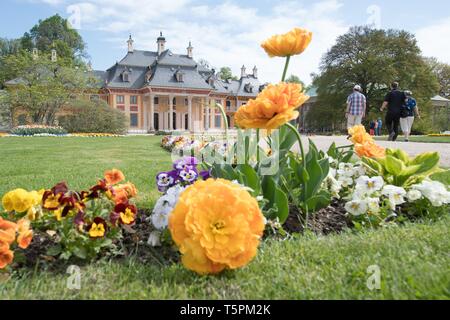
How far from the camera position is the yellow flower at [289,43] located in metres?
1.99

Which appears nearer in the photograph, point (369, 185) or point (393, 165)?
point (369, 185)

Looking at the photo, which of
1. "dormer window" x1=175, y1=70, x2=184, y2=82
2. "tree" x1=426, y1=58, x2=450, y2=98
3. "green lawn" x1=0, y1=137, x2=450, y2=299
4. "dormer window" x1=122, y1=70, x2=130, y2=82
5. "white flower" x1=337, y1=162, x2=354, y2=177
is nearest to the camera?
"green lawn" x1=0, y1=137, x2=450, y2=299

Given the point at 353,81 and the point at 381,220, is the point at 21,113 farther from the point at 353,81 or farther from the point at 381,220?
the point at 381,220

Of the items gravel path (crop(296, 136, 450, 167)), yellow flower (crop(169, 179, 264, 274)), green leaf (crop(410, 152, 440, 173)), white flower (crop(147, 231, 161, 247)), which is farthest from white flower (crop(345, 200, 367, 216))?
gravel path (crop(296, 136, 450, 167))

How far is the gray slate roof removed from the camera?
4338cm

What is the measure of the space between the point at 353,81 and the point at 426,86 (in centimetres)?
705

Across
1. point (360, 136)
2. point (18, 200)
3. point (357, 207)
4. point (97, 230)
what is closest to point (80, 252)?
point (97, 230)

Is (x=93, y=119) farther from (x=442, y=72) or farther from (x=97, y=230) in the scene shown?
(x=442, y=72)

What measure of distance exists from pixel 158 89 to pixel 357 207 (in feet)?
139

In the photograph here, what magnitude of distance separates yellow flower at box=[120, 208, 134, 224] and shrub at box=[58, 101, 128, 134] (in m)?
28.6

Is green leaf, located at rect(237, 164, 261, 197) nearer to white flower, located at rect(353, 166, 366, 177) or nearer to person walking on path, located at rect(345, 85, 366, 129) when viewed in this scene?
white flower, located at rect(353, 166, 366, 177)

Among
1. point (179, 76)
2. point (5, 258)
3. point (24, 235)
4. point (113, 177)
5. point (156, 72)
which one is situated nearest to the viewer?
point (5, 258)

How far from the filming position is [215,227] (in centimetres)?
150

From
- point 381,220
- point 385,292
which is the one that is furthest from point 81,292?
point 381,220
